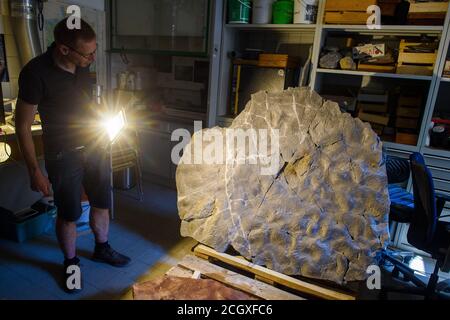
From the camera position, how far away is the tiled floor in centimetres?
171

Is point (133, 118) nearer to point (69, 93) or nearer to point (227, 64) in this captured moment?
point (227, 64)

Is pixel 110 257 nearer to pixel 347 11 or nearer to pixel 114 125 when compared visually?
pixel 114 125

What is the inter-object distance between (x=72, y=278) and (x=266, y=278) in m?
1.07

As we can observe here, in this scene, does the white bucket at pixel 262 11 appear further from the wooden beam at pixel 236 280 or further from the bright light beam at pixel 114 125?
the wooden beam at pixel 236 280

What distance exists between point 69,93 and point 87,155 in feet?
1.12

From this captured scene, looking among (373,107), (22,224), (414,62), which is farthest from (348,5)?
(22,224)

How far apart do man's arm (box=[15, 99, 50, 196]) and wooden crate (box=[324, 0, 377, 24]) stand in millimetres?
2051

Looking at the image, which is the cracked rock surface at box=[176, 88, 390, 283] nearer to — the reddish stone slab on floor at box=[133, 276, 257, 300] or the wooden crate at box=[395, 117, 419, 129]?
the reddish stone slab on floor at box=[133, 276, 257, 300]

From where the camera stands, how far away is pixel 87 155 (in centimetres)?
175

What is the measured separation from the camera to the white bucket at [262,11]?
256 centimetres

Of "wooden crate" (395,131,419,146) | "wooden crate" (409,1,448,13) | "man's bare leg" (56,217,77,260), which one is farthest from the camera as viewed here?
"wooden crate" (395,131,419,146)

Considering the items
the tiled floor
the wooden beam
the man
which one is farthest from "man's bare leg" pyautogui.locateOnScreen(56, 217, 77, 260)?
the wooden beam

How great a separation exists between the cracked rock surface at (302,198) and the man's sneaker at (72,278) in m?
0.64
